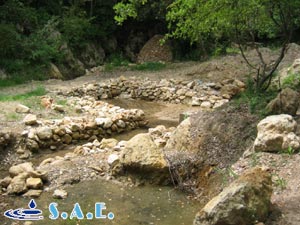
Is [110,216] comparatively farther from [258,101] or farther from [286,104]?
[258,101]

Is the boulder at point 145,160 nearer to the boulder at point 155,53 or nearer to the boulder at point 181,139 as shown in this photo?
the boulder at point 181,139

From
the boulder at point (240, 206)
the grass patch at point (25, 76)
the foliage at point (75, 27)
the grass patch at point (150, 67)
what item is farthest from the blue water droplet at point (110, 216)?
the foliage at point (75, 27)

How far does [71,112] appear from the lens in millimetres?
10273

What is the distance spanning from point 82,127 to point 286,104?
4340 millimetres

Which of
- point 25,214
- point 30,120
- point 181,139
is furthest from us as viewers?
point 30,120

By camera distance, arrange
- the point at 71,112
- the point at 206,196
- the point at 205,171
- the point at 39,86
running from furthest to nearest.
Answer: the point at 39,86 < the point at 71,112 < the point at 205,171 < the point at 206,196

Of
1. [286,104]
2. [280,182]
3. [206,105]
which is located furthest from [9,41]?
[280,182]

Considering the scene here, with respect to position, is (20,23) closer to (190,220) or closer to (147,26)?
(147,26)

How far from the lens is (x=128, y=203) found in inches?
229

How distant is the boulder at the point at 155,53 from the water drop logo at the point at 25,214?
1379 centimetres

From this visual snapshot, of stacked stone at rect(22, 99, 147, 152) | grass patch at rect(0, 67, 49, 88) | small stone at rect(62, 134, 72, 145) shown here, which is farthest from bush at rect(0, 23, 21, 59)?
small stone at rect(62, 134, 72, 145)

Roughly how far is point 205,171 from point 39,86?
788cm

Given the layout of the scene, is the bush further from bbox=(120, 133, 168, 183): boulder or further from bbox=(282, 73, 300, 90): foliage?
bbox=(282, 73, 300, 90): foliage

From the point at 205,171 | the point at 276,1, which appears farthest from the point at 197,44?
the point at 205,171
